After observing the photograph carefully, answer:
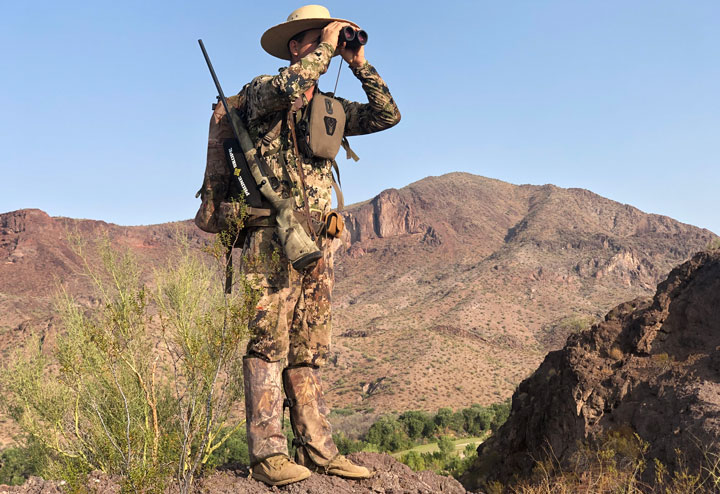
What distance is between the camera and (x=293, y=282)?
150 inches

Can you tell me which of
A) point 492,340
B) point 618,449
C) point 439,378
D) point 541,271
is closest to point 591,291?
point 541,271

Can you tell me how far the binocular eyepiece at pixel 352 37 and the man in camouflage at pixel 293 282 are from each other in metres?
0.04

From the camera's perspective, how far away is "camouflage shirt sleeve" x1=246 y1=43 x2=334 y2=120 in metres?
3.43

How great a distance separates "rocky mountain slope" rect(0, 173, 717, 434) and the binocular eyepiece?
19.2 metres

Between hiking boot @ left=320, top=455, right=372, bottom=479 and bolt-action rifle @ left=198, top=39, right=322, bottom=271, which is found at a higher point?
bolt-action rifle @ left=198, top=39, right=322, bottom=271

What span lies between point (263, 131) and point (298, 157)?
0.99 feet

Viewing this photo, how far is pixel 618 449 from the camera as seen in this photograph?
14.7 feet

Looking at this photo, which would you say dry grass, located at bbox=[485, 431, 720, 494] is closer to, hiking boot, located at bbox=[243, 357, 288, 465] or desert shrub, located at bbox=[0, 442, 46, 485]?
hiking boot, located at bbox=[243, 357, 288, 465]

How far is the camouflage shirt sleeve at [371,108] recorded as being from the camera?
403 centimetres

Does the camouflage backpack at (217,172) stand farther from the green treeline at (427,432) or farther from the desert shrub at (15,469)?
the desert shrub at (15,469)

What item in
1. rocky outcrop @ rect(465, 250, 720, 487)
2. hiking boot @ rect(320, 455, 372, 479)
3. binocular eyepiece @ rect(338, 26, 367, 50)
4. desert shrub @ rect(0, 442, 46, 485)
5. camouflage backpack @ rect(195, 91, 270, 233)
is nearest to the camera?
binocular eyepiece @ rect(338, 26, 367, 50)

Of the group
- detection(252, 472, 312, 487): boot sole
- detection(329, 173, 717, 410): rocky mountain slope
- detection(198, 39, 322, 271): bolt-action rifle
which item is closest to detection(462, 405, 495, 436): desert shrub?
detection(329, 173, 717, 410): rocky mountain slope

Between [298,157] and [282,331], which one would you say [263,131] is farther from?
[282,331]

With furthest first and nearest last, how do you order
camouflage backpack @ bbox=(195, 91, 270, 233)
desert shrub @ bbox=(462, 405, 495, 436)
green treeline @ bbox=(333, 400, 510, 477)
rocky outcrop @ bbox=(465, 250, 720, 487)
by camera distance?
1. desert shrub @ bbox=(462, 405, 495, 436)
2. green treeline @ bbox=(333, 400, 510, 477)
3. rocky outcrop @ bbox=(465, 250, 720, 487)
4. camouflage backpack @ bbox=(195, 91, 270, 233)
